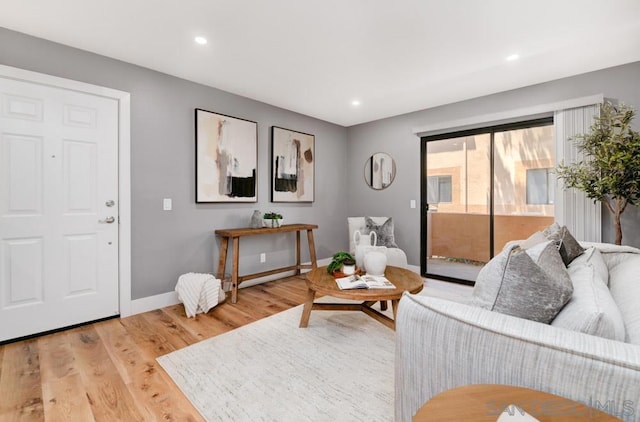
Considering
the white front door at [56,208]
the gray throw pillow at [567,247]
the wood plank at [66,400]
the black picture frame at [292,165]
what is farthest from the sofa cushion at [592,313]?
the black picture frame at [292,165]

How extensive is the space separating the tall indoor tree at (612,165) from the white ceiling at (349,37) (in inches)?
24.4

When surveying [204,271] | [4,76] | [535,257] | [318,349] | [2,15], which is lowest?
[318,349]

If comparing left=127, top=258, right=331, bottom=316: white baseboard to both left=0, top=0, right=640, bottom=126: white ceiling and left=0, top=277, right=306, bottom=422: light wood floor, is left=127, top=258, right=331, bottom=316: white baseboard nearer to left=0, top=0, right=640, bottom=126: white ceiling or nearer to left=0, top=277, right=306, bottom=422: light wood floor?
left=0, top=277, right=306, bottom=422: light wood floor

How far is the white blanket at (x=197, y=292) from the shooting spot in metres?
2.77

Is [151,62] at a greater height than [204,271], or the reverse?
[151,62]

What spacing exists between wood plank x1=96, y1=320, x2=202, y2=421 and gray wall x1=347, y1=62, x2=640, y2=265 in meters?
3.43

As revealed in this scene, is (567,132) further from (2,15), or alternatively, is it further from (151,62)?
(2,15)

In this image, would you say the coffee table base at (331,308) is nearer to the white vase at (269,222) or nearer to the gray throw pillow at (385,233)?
the white vase at (269,222)

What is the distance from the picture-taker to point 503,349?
872mm

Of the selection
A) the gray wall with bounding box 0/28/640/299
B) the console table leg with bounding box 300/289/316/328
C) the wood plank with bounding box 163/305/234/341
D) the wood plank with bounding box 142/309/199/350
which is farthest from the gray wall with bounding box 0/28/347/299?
the console table leg with bounding box 300/289/316/328

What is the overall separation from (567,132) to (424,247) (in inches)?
81.7

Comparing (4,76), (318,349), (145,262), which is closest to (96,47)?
(4,76)

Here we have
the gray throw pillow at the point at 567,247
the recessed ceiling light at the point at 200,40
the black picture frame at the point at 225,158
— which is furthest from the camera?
the black picture frame at the point at 225,158

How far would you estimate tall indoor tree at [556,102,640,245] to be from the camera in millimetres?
2408
